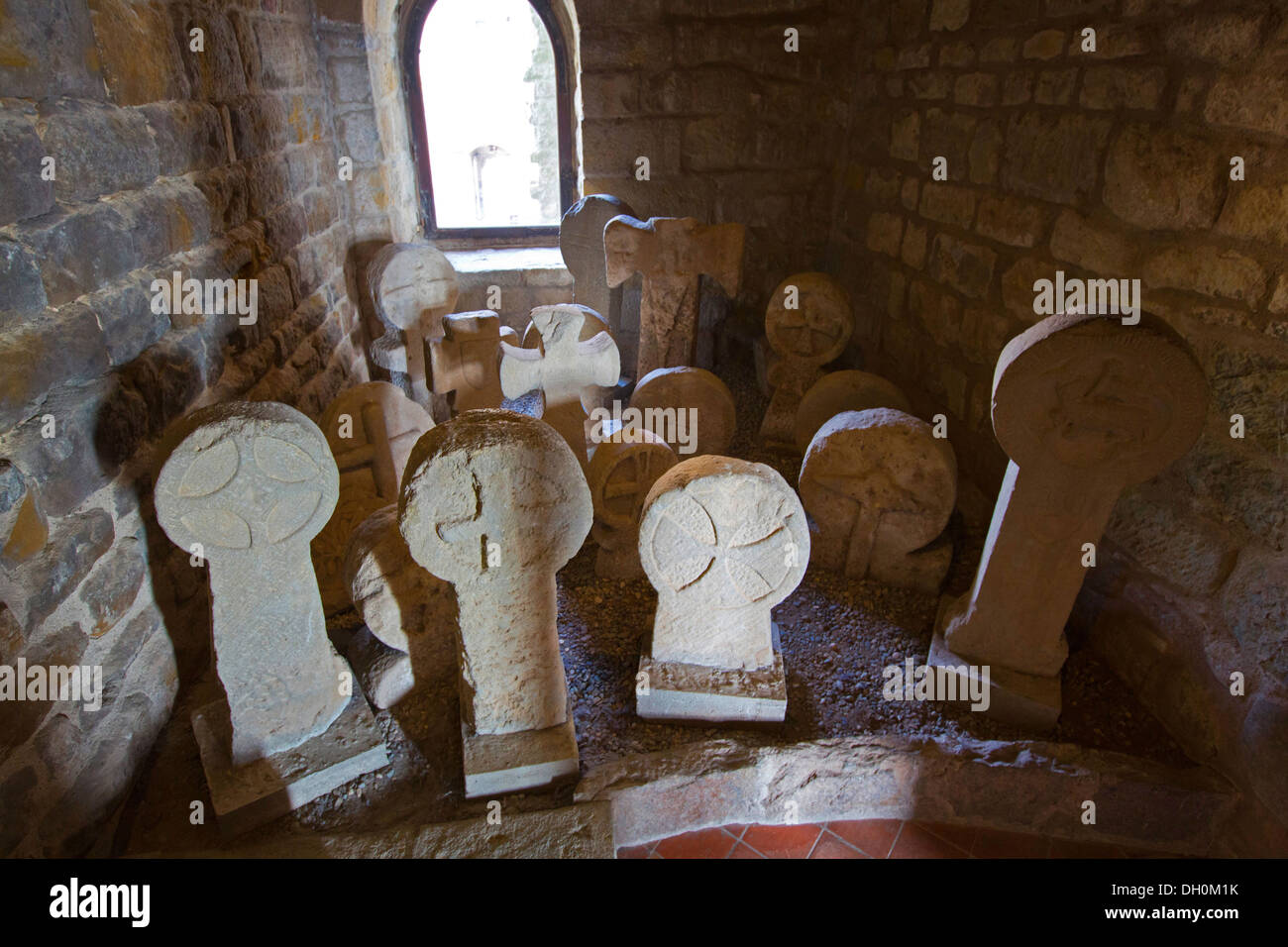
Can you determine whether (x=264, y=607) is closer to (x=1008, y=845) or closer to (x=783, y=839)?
(x=783, y=839)

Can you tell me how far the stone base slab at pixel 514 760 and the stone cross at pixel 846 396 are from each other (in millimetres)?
1928

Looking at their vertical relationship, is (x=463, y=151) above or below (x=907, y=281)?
above

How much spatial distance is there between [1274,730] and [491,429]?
2303 millimetres

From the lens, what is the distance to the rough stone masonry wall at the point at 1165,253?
6.79 feet

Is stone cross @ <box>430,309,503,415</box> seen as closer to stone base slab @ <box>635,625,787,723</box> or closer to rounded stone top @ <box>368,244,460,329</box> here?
rounded stone top @ <box>368,244,460,329</box>

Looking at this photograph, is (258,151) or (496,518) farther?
(258,151)

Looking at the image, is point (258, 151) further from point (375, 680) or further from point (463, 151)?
point (463, 151)

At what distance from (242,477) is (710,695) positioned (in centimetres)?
146

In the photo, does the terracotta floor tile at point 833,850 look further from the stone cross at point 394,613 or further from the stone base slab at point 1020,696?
the stone cross at point 394,613

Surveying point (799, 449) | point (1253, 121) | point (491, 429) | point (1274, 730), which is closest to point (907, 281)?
point (799, 449)

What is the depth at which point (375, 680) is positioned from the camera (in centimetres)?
238

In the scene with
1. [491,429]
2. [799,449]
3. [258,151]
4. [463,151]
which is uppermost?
[463,151]

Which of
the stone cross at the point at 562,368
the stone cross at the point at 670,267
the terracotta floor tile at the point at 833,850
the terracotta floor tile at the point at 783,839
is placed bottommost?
the terracotta floor tile at the point at 833,850

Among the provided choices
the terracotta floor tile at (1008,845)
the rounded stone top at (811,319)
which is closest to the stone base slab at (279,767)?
the terracotta floor tile at (1008,845)
